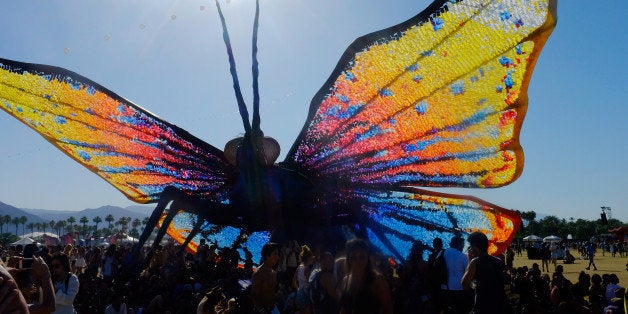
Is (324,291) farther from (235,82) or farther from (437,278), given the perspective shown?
(235,82)

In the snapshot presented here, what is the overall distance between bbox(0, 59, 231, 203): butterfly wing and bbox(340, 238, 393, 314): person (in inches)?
166

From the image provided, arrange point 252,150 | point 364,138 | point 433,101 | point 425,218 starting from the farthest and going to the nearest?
point 425,218, point 364,138, point 252,150, point 433,101

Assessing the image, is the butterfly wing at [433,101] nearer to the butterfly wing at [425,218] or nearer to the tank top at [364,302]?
the butterfly wing at [425,218]

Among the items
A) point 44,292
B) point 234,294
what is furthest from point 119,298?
point 44,292

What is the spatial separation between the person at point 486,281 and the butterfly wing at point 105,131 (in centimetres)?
409

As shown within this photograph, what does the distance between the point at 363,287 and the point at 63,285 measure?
3.26 meters

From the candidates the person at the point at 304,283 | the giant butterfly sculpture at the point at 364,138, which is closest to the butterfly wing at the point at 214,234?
the giant butterfly sculpture at the point at 364,138

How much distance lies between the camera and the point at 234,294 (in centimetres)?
451

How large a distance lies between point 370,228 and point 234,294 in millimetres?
4620

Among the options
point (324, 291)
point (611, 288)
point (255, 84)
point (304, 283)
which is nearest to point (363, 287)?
point (324, 291)

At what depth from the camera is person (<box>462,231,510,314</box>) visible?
3605mm

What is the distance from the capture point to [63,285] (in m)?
4.39

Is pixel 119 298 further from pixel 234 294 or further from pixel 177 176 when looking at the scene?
pixel 177 176

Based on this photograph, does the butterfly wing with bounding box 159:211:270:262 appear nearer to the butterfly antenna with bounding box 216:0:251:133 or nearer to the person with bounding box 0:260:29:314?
the butterfly antenna with bounding box 216:0:251:133
